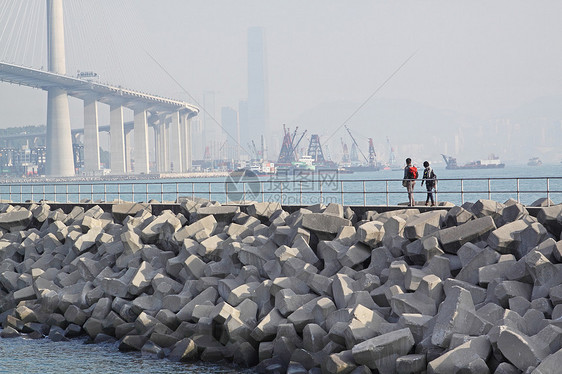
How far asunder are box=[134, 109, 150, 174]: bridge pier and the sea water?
84.0 metres

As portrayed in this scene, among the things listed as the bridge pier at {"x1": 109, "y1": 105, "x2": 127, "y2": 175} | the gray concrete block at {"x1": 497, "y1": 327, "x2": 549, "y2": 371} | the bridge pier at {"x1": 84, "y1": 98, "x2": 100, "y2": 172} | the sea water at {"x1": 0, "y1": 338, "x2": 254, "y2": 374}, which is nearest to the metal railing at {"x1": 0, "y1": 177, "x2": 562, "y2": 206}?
the sea water at {"x1": 0, "y1": 338, "x2": 254, "y2": 374}

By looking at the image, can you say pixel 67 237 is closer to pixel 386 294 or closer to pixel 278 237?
pixel 278 237

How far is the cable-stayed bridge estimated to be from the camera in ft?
286

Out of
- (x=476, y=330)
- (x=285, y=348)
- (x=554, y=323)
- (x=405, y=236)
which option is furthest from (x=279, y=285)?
(x=554, y=323)

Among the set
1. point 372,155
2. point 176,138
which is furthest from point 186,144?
point 372,155

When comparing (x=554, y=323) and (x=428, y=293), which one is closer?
(x=554, y=323)

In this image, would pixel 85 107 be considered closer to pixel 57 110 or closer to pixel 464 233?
pixel 57 110

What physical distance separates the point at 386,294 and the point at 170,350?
3.54 metres

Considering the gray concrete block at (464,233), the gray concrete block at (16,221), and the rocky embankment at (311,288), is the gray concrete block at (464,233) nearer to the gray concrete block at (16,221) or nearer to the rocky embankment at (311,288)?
the rocky embankment at (311,288)

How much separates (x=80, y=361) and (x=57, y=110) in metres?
81.2

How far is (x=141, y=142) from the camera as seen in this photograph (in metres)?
98.9

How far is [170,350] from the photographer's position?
11758 millimetres

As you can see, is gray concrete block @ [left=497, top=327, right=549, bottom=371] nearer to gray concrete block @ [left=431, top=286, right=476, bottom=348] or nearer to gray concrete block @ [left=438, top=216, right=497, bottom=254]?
gray concrete block @ [left=431, top=286, right=476, bottom=348]

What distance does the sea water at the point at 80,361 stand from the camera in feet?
36.7
